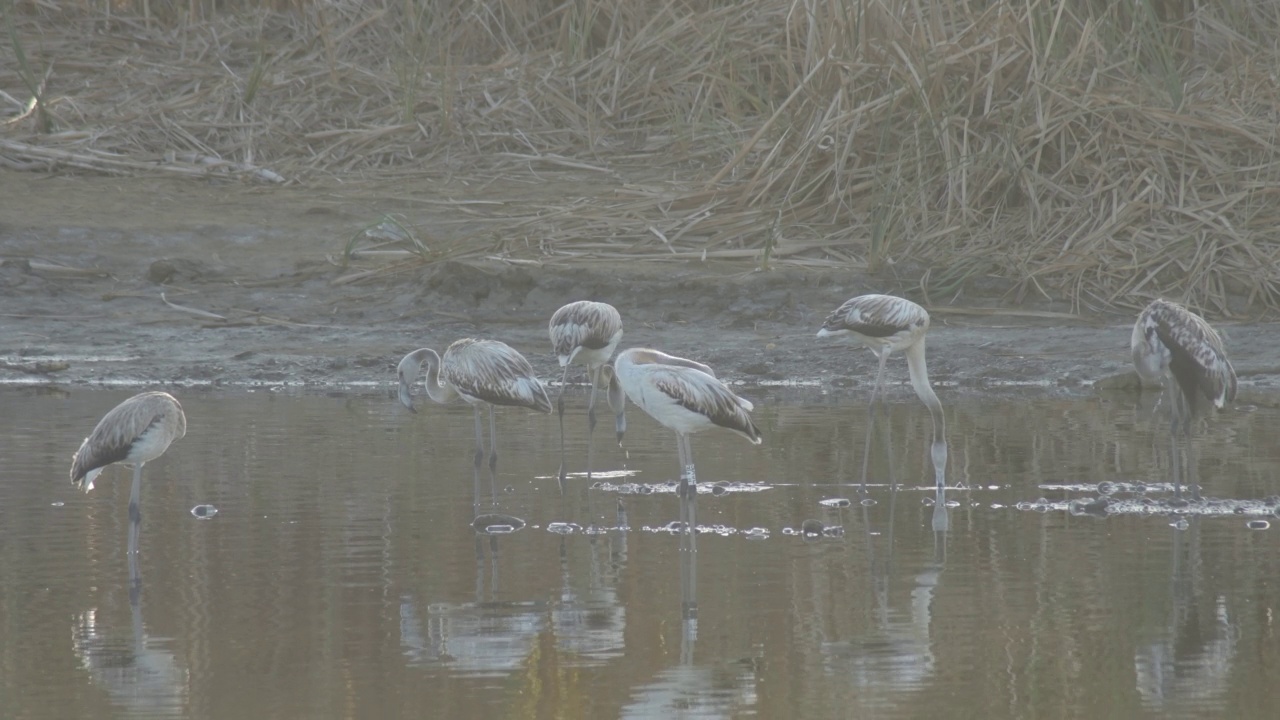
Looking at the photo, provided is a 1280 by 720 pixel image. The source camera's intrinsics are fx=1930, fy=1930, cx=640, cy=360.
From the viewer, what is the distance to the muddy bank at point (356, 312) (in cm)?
1188

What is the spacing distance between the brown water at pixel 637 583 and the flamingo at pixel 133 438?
0.83 feet

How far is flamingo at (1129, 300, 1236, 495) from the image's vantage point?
812 centimetres

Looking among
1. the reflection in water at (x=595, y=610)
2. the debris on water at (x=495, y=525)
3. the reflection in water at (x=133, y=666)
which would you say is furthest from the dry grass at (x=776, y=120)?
the reflection in water at (x=133, y=666)

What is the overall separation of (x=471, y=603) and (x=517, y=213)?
8623mm

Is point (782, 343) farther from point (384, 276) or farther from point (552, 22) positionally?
point (552, 22)

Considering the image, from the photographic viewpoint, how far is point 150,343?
12469 millimetres

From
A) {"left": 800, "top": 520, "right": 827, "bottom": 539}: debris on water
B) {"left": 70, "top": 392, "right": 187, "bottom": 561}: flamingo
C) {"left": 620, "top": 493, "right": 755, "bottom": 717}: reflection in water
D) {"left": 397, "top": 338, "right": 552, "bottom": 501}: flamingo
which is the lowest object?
{"left": 620, "top": 493, "right": 755, "bottom": 717}: reflection in water

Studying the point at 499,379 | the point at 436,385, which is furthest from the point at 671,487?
the point at 436,385

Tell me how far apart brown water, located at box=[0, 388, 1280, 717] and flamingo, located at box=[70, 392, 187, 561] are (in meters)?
0.25

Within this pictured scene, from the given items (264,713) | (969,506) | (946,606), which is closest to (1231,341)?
(969,506)

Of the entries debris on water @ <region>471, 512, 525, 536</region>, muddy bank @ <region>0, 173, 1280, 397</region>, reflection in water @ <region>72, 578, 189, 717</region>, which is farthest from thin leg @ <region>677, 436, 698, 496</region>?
muddy bank @ <region>0, 173, 1280, 397</region>

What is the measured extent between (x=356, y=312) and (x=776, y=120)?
11.6 ft

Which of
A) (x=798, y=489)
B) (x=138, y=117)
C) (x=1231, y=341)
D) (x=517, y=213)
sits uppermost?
(x=138, y=117)

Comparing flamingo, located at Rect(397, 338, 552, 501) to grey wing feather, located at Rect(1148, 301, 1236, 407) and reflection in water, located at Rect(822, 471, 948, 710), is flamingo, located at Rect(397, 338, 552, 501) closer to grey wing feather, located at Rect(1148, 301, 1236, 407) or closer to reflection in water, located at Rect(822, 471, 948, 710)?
reflection in water, located at Rect(822, 471, 948, 710)
